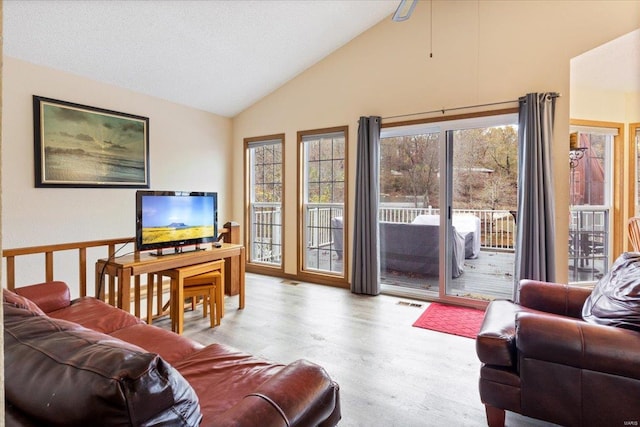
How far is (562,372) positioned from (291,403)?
52.3 inches

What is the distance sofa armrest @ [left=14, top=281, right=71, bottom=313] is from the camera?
210 cm

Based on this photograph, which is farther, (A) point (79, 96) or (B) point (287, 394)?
(A) point (79, 96)

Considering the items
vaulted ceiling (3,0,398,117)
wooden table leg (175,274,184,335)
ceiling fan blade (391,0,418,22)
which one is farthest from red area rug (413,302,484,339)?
vaulted ceiling (3,0,398,117)

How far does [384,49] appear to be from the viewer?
4.14 meters

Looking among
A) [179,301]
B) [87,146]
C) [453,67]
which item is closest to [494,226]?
[453,67]

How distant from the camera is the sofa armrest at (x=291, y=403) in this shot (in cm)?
95

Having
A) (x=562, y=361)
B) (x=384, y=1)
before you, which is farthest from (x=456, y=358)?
(x=384, y=1)

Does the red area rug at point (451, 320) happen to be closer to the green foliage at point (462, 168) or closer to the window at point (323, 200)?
the green foliage at point (462, 168)

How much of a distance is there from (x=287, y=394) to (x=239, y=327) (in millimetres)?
2244

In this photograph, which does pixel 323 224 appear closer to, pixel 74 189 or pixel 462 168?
pixel 462 168

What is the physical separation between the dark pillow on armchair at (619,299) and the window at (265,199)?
12.6 ft

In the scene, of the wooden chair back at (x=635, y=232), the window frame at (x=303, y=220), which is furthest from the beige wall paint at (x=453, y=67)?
the wooden chair back at (x=635, y=232)

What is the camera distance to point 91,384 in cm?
70

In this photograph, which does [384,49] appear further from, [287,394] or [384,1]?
[287,394]
